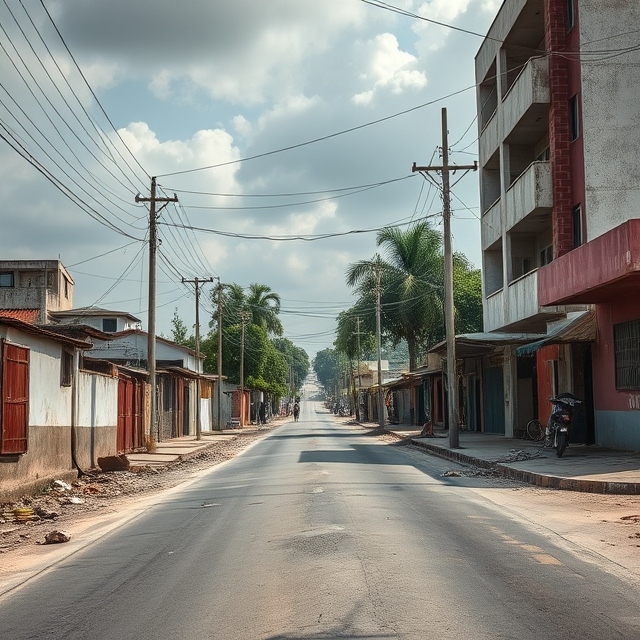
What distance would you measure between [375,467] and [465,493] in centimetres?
629

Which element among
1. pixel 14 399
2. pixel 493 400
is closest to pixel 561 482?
pixel 14 399

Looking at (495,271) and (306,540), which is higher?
(495,271)

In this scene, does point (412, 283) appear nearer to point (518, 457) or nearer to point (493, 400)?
→ point (493, 400)

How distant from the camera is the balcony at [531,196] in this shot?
28.6 meters

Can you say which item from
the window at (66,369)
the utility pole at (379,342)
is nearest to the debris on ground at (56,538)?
the window at (66,369)

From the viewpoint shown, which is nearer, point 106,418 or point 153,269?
point 106,418

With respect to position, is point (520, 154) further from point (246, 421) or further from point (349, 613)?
point (246, 421)

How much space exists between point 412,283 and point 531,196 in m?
31.7

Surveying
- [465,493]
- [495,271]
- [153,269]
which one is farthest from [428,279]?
[465,493]

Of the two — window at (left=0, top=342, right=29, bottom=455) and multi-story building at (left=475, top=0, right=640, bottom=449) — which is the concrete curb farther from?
window at (left=0, top=342, right=29, bottom=455)

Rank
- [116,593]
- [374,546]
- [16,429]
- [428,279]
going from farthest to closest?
[428,279], [16,429], [374,546], [116,593]

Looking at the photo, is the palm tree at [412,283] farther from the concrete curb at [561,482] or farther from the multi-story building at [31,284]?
the concrete curb at [561,482]

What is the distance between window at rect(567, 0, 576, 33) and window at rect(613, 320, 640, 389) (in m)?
10.4

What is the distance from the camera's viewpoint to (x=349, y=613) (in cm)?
647
